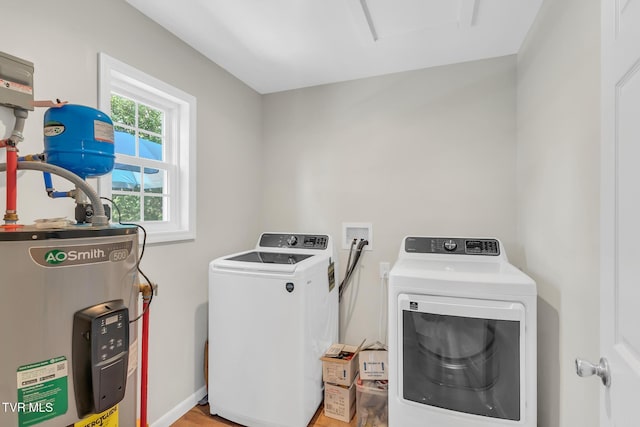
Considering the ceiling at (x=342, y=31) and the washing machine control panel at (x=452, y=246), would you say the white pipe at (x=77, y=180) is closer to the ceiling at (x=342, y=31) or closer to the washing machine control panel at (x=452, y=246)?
the ceiling at (x=342, y=31)

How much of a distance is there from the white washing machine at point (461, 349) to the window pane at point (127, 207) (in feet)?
5.13

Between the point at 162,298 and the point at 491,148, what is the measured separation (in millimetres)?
2422

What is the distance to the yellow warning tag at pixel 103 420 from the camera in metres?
0.77

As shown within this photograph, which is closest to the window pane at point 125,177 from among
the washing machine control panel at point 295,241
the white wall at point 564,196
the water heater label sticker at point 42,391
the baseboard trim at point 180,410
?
the washing machine control panel at point 295,241

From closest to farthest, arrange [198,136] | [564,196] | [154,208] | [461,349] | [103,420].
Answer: [103,420]
[564,196]
[461,349]
[154,208]
[198,136]

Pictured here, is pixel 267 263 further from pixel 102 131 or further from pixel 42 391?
pixel 42 391

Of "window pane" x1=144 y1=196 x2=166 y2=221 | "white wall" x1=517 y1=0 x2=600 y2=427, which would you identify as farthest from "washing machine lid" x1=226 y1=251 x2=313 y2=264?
"white wall" x1=517 y1=0 x2=600 y2=427

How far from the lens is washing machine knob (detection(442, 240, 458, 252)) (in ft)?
6.75

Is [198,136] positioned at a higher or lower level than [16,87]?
higher

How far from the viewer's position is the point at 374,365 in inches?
77.7

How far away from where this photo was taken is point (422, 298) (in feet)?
4.96

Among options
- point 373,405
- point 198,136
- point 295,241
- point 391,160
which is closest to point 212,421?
point 373,405

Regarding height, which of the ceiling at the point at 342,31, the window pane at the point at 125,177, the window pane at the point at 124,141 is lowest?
the window pane at the point at 125,177

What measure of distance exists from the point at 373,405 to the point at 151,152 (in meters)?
2.13
